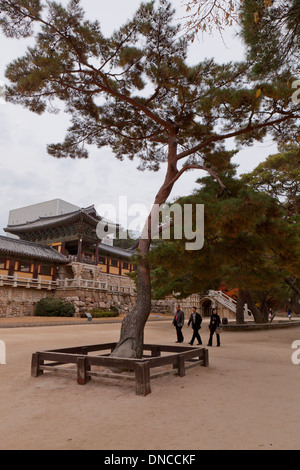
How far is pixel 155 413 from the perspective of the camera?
13.0ft

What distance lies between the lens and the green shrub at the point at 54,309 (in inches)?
1013

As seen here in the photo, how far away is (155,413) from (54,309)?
77.7 ft

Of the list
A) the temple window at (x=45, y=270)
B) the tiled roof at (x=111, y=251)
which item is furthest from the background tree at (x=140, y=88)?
the tiled roof at (x=111, y=251)

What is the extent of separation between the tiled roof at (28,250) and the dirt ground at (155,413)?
2124cm

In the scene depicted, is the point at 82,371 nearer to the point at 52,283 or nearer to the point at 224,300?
the point at 52,283

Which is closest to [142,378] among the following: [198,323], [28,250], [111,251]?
[198,323]

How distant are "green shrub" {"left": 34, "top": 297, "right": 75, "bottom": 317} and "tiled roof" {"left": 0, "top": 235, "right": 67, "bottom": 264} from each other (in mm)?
4220

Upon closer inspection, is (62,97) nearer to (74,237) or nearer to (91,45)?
(91,45)

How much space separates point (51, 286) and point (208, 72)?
24709mm

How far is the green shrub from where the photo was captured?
1013 inches

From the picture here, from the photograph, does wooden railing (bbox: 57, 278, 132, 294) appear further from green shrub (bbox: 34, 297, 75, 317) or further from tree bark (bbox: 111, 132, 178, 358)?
tree bark (bbox: 111, 132, 178, 358)

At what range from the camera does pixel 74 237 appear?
31.8 m

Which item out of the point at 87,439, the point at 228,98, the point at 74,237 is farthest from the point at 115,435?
the point at 74,237

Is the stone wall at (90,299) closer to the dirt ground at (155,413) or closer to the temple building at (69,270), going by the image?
the temple building at (69,270)
